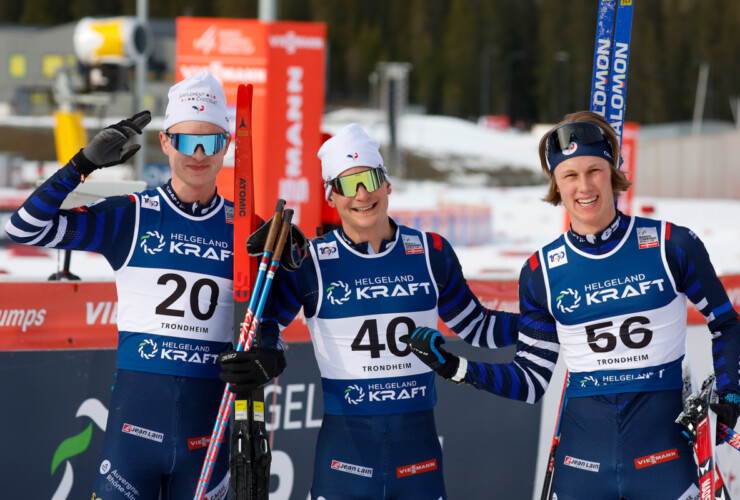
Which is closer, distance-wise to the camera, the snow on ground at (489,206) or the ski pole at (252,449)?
the ski pole at (252,449)

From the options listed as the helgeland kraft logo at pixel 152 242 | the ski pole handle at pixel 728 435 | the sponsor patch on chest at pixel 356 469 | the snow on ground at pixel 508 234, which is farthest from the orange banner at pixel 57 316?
the ski pole handle at pixel 728 435

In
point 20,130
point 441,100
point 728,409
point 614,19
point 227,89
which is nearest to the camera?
point 728,409

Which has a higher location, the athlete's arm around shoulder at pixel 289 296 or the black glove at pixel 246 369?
the athlete's arm around shoulder at pixel 289 296

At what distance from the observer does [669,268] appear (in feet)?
10.8

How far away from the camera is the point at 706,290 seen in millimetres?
3277

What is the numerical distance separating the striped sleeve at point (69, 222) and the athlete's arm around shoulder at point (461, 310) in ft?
4.43

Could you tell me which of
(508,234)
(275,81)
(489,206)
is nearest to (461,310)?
(275,81)

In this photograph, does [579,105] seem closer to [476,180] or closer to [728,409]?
[476,180]

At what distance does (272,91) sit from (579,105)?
301ft

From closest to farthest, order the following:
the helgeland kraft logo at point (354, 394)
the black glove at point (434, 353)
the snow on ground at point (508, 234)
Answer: the black glove at point (434, 353) < the helgeland kraft logo at point (354, 394) < the snow on ground at point (508, 234)

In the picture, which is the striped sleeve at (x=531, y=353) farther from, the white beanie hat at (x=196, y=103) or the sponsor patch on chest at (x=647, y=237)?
the white beanie hat at (x=196, y=103)

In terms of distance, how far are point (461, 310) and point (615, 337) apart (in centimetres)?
71

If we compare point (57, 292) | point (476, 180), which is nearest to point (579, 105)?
point (476, 180)

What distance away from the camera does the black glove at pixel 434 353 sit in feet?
10.5
